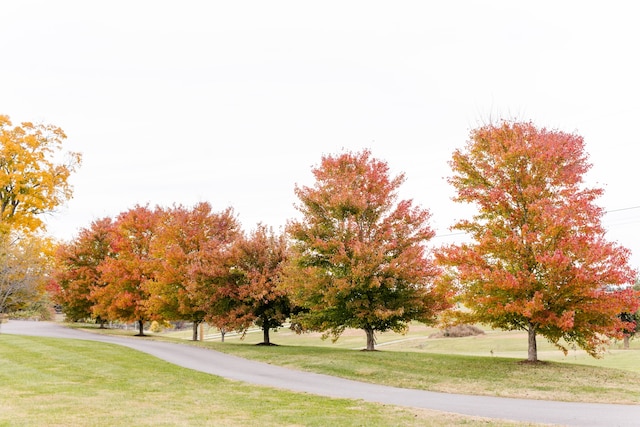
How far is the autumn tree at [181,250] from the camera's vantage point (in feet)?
106

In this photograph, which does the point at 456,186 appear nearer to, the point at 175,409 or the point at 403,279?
the point at 403,279

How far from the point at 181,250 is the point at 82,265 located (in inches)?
677

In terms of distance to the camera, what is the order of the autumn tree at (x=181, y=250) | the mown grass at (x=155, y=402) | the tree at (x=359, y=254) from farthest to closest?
the autumn tree at (x=181, y=250) → the tree at (x=359, y=254) → the mown grass at (x=155, y=402)

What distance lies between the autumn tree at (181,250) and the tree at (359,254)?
28.7ft

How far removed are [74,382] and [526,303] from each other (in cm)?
1396

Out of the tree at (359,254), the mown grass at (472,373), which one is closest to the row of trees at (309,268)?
the tree at (359,254)

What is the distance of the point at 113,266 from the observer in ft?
127

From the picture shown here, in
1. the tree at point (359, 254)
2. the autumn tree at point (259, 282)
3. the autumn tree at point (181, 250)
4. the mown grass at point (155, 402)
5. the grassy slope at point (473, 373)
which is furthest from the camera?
the autumn tree at point (181, 250)

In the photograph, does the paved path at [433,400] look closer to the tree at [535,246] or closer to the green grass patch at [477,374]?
the green grass patch at [477,374]

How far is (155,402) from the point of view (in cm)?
1251

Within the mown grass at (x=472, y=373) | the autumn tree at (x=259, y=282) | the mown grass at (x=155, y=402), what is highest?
the autumn tree at (x=259, y=282)

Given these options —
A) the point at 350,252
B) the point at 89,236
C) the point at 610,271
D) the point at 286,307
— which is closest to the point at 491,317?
the point at 610,271

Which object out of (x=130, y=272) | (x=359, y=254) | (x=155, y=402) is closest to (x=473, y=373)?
(x=359, y=254)

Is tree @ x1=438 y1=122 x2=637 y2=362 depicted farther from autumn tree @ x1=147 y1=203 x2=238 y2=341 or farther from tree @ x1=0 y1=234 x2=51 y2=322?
tree @ x1=0 y1=234 x2=51 y2=322
